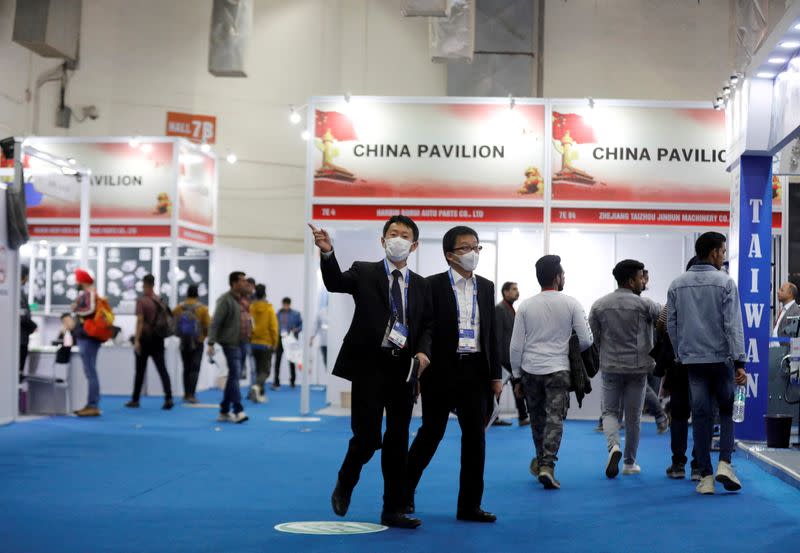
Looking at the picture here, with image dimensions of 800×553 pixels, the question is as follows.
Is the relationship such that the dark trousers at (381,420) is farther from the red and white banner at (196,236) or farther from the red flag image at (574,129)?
the red and white banner at (196,236)

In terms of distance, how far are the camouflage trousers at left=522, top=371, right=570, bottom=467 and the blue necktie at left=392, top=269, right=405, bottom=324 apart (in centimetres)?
171

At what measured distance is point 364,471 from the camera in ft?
23.4

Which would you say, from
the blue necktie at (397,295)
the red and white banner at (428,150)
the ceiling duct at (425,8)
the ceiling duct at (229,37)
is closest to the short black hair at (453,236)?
the blue necktie at (397,295)

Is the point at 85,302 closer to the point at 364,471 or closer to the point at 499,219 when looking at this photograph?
the point at 499,219

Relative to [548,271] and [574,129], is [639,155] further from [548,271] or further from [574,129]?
[548,271]

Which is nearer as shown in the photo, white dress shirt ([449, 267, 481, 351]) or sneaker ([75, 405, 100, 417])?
white dress shirt ([449, 267, 481, 351])

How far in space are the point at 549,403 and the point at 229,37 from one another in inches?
365

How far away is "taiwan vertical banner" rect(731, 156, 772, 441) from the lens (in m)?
8.55

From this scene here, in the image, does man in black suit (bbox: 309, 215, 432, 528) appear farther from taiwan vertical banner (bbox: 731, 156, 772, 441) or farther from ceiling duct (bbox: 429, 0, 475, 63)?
ceiling duct (bbox: 429, 0, 475, 63)

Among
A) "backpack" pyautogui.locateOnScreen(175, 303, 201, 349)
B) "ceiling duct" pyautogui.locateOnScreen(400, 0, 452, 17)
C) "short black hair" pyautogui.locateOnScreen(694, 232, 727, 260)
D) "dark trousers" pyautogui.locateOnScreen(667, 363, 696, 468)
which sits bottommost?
"dark trousers" pyautogui.locateOnScreen(667, 363, 696, 468)

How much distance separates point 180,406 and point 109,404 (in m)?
0.94

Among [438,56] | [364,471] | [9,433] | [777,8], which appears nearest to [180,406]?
[9,433]

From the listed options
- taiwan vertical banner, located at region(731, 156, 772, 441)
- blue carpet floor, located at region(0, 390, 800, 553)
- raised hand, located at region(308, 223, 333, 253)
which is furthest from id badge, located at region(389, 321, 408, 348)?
taiwan vertical banner, located at region(731, 156, 772, 441)

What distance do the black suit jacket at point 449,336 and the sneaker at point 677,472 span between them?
7.76 feet
